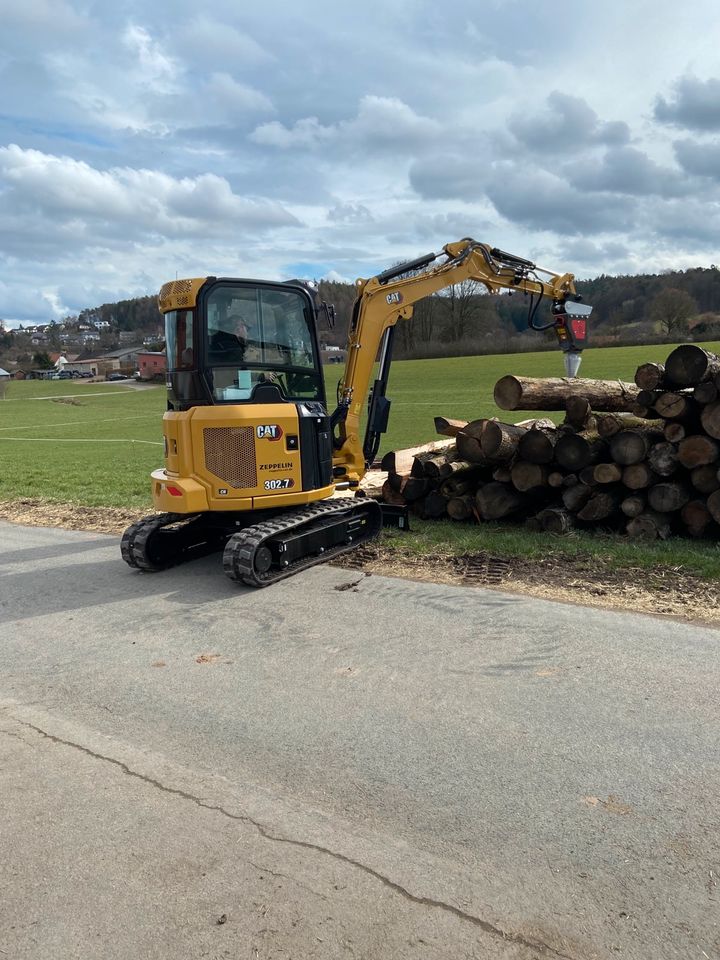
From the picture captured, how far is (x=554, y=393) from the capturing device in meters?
9.05

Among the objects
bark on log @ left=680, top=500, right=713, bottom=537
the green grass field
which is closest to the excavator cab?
the green grass field

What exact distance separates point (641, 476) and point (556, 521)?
103cm

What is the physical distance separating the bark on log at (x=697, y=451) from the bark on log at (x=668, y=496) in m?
0.25

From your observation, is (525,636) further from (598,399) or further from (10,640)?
(598,399)

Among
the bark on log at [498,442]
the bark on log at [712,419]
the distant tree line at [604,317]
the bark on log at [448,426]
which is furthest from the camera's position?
the distant tree line at [604,317]

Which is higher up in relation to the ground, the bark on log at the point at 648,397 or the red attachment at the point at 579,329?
the red attachment at the point at 579,329

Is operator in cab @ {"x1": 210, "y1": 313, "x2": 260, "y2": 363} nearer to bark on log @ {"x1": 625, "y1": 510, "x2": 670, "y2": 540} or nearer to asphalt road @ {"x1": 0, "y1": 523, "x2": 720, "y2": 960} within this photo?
asphalt road @ {"x1": 0, "y1": 523, "x2": 720, "y2": 960}

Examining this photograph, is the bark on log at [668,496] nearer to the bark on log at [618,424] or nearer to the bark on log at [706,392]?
the bark on log at [618,424]

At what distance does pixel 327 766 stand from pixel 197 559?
486cm

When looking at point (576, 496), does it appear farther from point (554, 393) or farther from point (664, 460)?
point (554, 393)

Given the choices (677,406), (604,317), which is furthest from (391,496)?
(604,317)

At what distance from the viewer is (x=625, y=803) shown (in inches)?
133

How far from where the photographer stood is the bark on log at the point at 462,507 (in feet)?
30.2

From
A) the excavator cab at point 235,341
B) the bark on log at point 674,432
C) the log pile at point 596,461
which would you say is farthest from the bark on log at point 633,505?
the excavator cab at point 235,341
